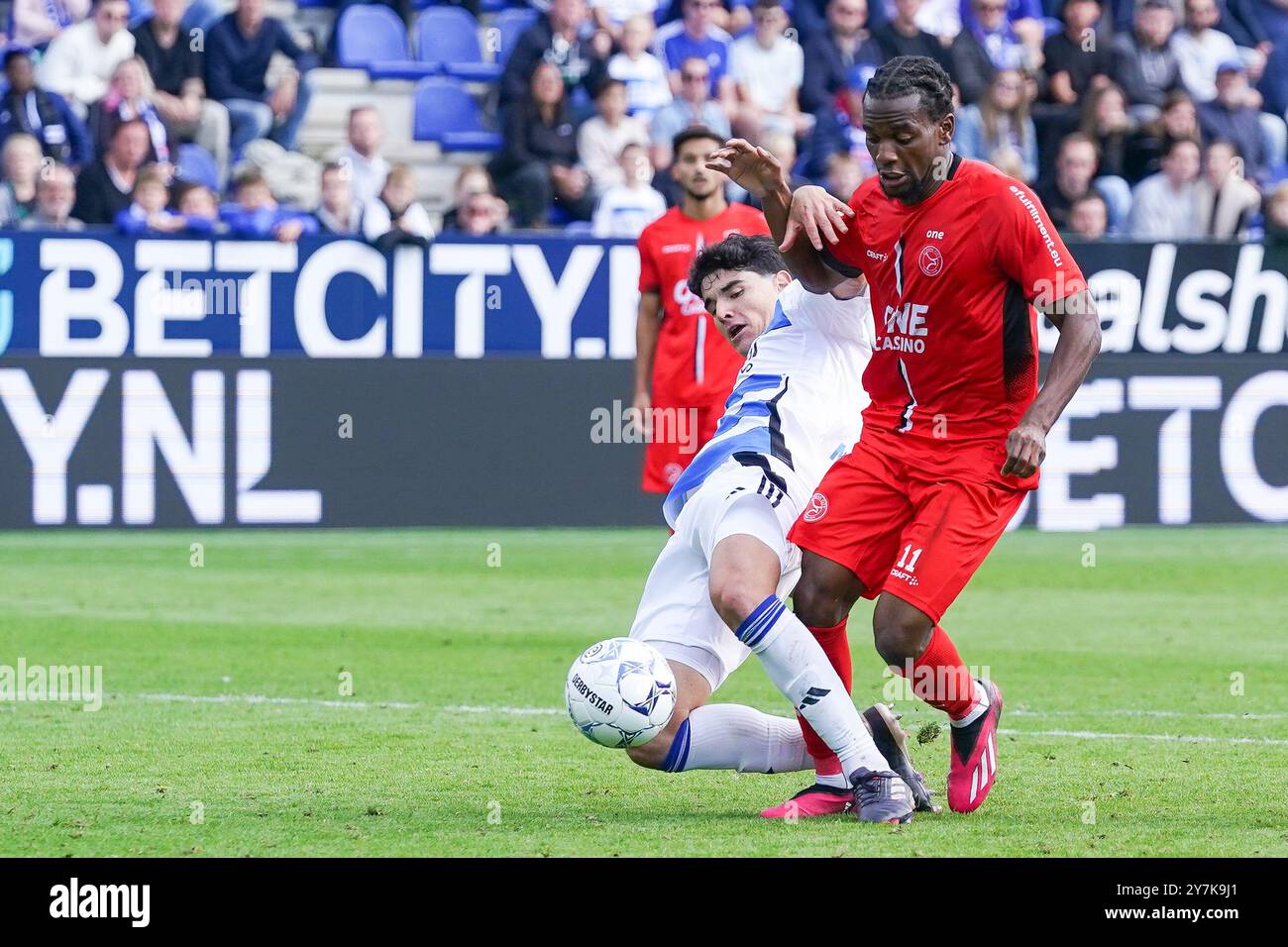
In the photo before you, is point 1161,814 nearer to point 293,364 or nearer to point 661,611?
point 661,611

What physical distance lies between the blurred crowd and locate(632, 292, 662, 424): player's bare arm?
159 inches

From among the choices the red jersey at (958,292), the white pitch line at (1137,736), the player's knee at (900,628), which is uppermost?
the red jersey at (958,292)

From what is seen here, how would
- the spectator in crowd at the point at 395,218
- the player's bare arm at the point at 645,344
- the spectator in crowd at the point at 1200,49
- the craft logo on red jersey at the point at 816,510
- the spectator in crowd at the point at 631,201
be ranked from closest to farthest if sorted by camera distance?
the craft logo on red jersey at the point at 816,510 → the player's bare arm at the point at 645,344 → the spectator in crowd at the point at 395,218 → the spectator in crowd at the point at 631,201 → the spectator in crowd at the point at 1200,49

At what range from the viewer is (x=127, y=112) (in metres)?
14.4

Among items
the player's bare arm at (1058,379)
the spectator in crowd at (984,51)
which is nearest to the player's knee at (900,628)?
the player's bare arm at (1058,379)

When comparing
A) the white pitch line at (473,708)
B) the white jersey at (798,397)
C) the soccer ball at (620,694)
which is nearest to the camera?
the soccer ball at (620,694)

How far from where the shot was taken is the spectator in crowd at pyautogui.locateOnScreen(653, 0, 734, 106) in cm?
1620

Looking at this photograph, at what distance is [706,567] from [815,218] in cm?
106

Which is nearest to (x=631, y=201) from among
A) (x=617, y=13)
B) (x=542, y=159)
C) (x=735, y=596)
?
(x=542, y=159)

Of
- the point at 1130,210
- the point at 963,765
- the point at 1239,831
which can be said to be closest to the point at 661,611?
the point at 963,765

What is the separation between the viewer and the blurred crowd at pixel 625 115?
13.9 m

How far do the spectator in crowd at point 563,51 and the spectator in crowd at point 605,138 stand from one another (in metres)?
0.60

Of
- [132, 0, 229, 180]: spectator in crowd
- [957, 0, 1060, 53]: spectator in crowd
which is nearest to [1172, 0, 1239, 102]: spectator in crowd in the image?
[957, 0, 1060, 53]: spectator in crowd

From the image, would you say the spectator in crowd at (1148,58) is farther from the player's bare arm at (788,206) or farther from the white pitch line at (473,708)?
the player's bare arm at (788,206)
